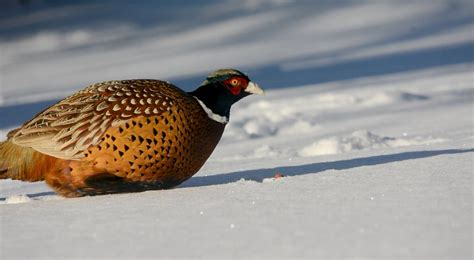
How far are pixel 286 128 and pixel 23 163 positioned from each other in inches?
121

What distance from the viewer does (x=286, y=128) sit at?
7.22 m

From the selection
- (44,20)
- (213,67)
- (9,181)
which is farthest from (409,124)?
(44,20)

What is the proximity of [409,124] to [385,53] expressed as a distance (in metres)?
4.57

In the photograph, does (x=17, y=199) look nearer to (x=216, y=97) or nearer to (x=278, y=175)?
(x=216, y=97)

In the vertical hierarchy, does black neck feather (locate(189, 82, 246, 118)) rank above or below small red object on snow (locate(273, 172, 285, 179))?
above

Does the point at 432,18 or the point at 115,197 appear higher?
the point at 432,18

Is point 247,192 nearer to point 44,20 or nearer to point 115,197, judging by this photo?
point 115,197

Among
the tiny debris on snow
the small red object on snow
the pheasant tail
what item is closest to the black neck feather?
the small red object on snow

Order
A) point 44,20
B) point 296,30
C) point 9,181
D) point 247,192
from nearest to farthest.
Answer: point 247,192 → point 9,181 → point 296,30 → point 44,20

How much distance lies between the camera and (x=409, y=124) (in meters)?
6.96

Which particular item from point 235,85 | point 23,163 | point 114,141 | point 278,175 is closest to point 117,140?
point 114,141

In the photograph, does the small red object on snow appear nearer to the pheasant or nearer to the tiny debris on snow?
the pheasant

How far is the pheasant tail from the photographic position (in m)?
4.40

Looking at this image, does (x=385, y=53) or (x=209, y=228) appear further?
(x=385, y=53)
